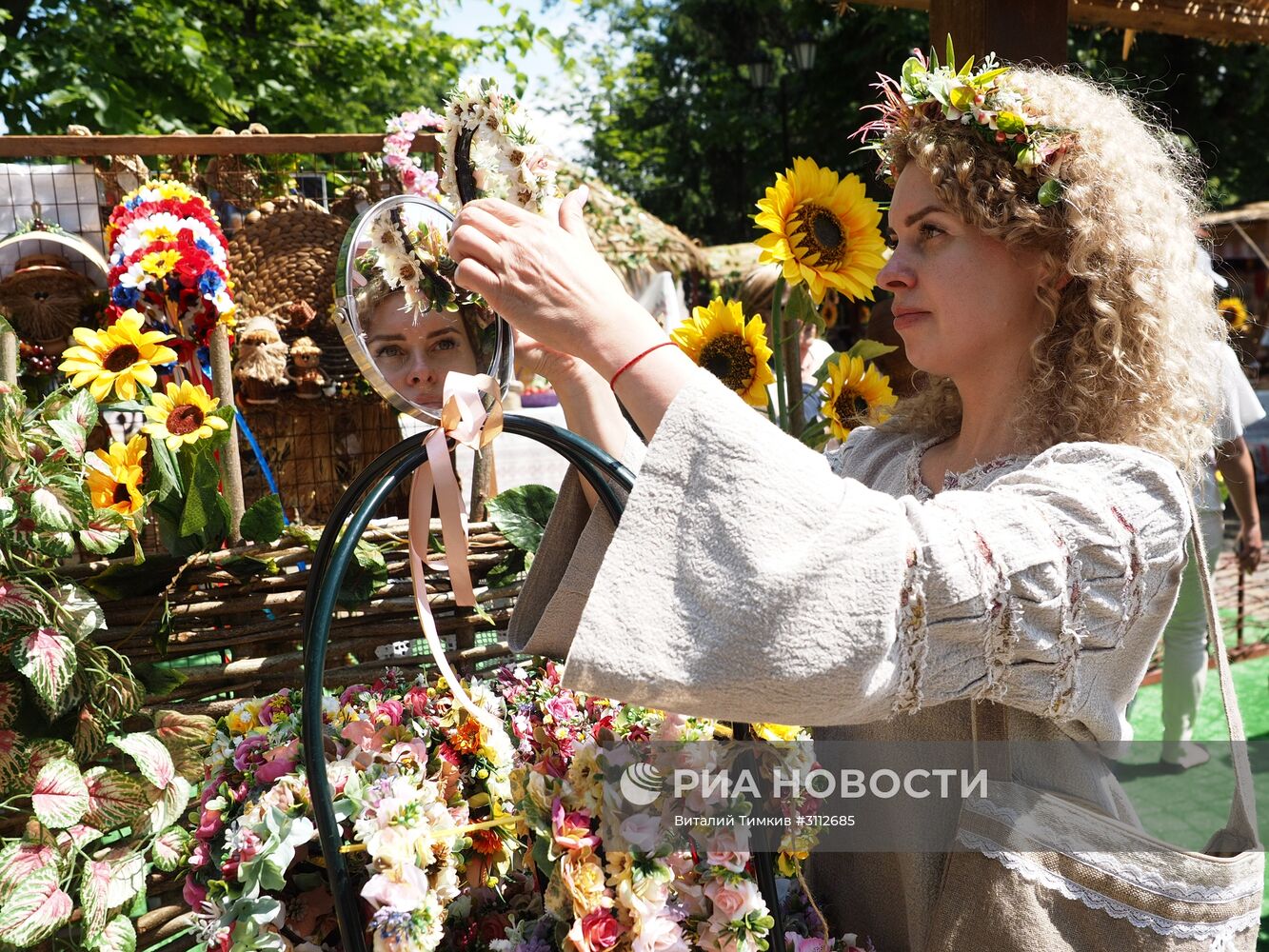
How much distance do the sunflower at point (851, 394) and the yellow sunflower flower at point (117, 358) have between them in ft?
3.59

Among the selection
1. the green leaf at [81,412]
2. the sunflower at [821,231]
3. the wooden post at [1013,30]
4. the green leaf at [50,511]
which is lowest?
the green leaf at [50,511]

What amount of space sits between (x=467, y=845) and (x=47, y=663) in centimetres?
70

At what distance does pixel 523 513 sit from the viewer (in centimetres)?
167

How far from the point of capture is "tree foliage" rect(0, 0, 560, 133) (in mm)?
4703

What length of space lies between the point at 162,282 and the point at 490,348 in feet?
3.50

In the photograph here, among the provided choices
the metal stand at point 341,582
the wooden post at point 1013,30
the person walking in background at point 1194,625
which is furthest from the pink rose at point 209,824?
the person walking in background at point 1194,625

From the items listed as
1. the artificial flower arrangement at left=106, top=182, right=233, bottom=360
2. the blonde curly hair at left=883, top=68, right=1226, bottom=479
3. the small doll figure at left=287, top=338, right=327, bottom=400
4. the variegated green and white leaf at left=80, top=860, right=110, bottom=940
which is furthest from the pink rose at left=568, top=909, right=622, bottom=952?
the small doll figure at left=287, top=338, right=327, bottom=400

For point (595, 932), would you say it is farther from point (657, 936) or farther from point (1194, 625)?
point (1194, 625)

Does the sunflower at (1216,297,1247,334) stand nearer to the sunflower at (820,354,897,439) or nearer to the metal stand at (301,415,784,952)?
the sunflower at (820,354,897,439)

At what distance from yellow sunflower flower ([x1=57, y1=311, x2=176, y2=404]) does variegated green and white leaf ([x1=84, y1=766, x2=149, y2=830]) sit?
58 centimetres

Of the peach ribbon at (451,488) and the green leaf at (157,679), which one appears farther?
the green leaf at (157,679)

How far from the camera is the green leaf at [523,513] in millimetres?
1638

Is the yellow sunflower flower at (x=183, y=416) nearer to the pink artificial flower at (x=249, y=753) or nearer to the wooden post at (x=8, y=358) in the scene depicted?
the wooden post at (x=8, y=358)

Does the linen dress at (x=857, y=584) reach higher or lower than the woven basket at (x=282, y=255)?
lower
